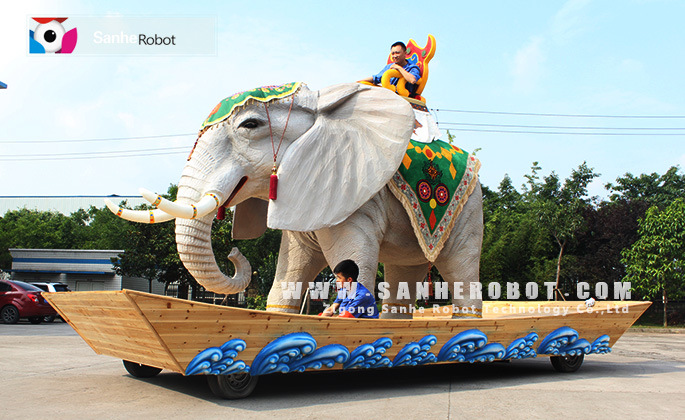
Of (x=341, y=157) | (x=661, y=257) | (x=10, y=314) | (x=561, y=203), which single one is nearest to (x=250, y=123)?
(x=341, y=157)

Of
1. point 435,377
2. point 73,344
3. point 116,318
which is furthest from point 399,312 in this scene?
point 73,344

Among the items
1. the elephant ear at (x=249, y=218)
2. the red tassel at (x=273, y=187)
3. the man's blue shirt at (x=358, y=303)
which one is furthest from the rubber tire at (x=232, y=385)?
the elephant ear at (x=249, y=218)

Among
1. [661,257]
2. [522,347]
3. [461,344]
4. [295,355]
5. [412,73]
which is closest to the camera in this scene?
[295,355]

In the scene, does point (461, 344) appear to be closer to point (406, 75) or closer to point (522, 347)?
point (522, 347)

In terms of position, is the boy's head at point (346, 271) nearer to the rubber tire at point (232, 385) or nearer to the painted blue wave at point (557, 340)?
the rubber tire at point (232, 385)

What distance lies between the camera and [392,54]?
7.50 meters

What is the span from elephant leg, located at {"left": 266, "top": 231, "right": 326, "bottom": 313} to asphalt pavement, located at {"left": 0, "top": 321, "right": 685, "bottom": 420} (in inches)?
31.6

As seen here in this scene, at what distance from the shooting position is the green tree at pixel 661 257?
19.1 meters

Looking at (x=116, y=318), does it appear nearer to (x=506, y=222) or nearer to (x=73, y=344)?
(x=73, y=344)

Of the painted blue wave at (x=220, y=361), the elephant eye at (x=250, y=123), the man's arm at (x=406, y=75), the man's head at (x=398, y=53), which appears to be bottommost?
the painted blue wave at (x=220, y=361)

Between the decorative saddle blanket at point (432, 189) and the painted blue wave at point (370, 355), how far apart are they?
4.36 feet

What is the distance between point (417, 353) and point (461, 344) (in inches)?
25.1

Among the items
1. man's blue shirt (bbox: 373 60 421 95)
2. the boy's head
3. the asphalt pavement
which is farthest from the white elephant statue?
man's blue shirt (bbox: 373 60 421 95)

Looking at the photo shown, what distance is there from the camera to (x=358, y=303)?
5211 mm
